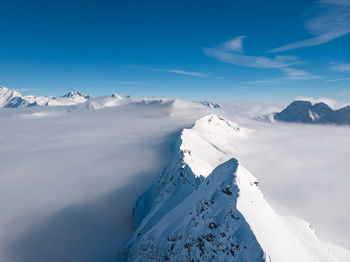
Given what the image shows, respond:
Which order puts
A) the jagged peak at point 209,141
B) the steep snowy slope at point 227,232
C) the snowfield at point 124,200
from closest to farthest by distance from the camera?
the steep snowy slope at point 227,232 < the snowfield at point 124,200 < the jagged peak at point 209,141

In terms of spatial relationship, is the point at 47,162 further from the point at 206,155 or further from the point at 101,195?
the point at 206,155

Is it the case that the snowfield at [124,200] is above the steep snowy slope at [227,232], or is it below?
below

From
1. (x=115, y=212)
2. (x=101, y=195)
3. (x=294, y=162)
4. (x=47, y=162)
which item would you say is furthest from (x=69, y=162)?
(x=294, y=162)

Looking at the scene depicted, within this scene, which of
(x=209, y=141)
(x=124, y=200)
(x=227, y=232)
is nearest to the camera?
(x=227, y=232)

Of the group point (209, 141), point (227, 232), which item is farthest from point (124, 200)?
point (209, 141)

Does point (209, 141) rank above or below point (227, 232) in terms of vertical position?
below

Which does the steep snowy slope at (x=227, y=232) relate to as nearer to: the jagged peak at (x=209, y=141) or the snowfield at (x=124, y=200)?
the snowfield at (x=124, y=200)

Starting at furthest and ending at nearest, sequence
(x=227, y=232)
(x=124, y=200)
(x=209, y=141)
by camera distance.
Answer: (x=209, y=141) → (x=124, y=200) → (x=227, y=232)

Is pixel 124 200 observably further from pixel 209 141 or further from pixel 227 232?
pixel 209 141

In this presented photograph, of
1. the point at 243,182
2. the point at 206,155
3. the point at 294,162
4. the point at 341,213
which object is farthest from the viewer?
the point at 294,162

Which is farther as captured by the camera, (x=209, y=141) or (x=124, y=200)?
(x=209, y=141)

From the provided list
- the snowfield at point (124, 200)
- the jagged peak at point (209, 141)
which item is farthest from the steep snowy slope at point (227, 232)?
the jagged peak at point (209, 141)
